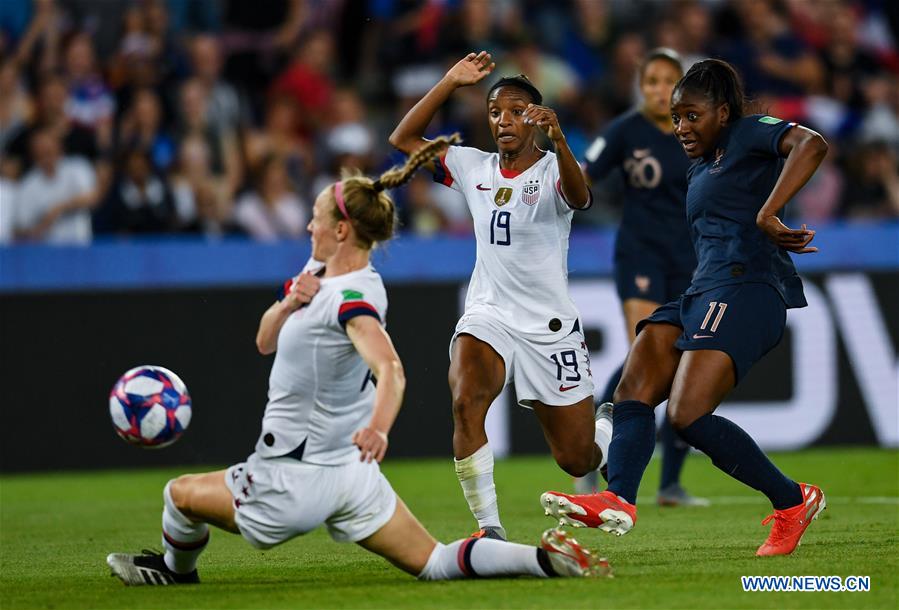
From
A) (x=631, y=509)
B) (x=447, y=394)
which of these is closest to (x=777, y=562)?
(x=631, y=509)

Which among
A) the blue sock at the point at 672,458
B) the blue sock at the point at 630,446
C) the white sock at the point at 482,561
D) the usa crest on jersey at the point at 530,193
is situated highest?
the usa crest on jersey at the point at 530,193

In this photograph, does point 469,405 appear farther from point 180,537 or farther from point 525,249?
point 180,537

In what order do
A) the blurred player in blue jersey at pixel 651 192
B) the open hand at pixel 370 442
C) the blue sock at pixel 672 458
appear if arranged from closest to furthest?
the open hand at pixel 370 442, the blurred player in blue jersey at pixel 651 192, the blue sock at pixel 672 458

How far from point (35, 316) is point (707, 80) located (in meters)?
7.66

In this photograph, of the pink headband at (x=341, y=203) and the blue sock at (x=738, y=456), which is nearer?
the pink headband at (x=341, y=203)

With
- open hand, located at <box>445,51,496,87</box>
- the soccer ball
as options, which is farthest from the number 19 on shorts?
the soccer ball

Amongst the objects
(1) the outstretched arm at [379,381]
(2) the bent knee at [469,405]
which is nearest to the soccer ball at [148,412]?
(1) the outstretched arm at [379,381]

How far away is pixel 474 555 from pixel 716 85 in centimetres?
250

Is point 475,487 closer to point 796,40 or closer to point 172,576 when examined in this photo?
point 172,576

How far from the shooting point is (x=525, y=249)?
7.32 metres

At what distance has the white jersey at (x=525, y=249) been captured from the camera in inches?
287

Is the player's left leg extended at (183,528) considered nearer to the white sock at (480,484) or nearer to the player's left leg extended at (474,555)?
the player's left leg extended at (474,555)

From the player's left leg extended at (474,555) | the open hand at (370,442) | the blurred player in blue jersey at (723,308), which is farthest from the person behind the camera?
the blurred player in blue jersey at (723,308)

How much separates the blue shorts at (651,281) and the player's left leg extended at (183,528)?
13.1 feet
